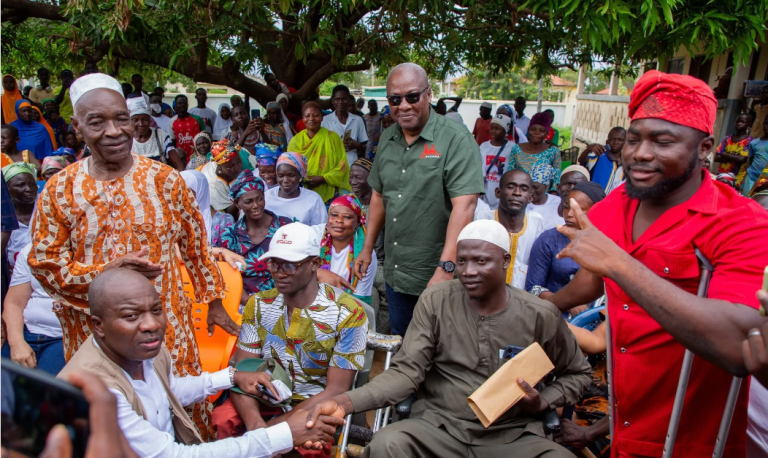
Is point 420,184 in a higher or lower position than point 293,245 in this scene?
higher

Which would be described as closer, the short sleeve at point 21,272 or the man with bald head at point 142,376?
the man with bald head at point 142,376

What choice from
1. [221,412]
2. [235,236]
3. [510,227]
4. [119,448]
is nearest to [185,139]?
[235,236]

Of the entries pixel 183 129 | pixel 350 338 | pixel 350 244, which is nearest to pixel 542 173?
pixel 350 244

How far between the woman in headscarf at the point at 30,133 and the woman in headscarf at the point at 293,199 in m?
5.03

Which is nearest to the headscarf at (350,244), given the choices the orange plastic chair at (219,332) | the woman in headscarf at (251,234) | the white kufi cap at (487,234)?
the woman in headscarf at (251,234)

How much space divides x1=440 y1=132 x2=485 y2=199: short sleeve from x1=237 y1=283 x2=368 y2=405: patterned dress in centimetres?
92

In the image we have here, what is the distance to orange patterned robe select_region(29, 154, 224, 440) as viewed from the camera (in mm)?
2395

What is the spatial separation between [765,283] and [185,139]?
367 inches

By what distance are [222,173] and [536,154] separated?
3710 mm

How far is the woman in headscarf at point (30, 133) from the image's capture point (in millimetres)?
7891

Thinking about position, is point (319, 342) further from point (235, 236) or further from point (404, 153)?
point (235, 236)

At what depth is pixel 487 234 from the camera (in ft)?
8.93

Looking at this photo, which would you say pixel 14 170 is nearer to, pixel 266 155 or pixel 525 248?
pixel 266 155

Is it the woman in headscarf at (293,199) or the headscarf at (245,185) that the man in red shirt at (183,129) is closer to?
the woman in headscarf at (293,199)
